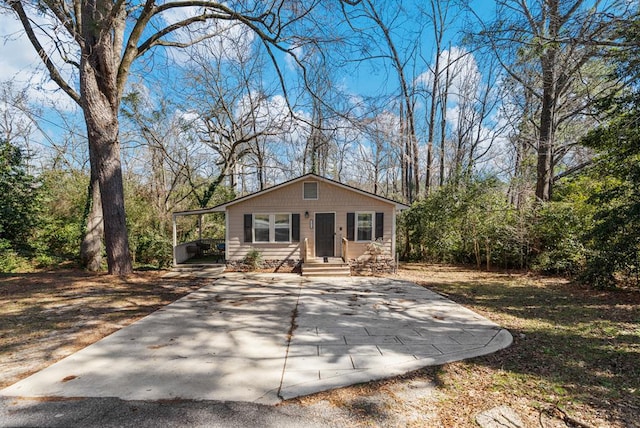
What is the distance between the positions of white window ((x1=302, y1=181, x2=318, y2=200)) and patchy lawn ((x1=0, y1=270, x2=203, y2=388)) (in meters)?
5.03

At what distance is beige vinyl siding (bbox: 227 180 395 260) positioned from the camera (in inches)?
445

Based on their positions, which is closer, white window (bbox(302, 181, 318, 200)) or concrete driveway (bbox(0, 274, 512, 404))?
concrete driveway (bbox(0, 274, 512, 404))

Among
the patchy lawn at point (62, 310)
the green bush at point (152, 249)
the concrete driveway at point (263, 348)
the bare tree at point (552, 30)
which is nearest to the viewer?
the concrete driveway at point (263, 348)

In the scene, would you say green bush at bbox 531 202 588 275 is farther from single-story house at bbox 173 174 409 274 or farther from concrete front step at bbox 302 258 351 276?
concrete front step at bbox 302 258 351 276

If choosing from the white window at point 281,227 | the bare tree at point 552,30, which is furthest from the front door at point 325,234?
the bare tree at point 552,30

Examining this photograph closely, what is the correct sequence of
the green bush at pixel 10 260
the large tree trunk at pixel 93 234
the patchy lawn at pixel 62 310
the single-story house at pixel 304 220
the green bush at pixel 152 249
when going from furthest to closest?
1. the green bush at pixel 152 249
2. the single-story house at pixel 304 220
3. the green bush at pixel 10 260
4. the large tree trunk at pixel 93 234
5. the patchy lawn at pixel 62 310

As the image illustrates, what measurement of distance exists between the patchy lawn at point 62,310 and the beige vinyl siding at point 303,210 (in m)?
3.20

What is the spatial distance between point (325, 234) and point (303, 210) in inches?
50.6

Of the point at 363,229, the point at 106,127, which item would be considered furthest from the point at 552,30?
the point at 106,127

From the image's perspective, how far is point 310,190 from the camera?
1134 centimetres

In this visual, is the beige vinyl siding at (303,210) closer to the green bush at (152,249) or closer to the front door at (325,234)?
the front door at (325,234)

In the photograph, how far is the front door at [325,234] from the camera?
1138cm

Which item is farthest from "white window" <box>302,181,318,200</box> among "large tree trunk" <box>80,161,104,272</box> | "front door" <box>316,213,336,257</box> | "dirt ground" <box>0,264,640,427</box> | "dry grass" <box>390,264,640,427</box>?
"large tree trunk" <box>80,161,104,272</box>

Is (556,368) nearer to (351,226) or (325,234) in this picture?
(351,226)
